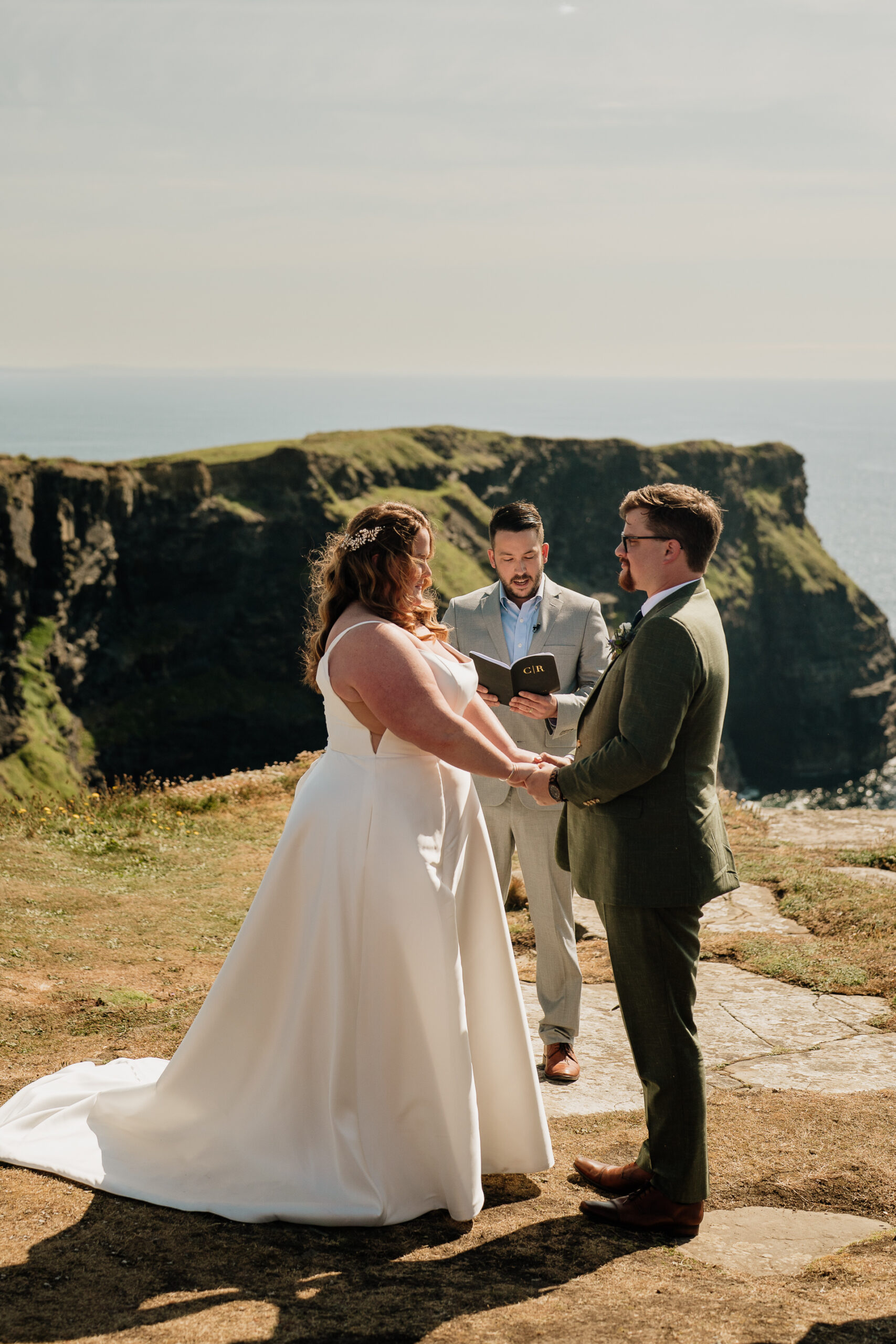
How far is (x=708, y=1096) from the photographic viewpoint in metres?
4.64

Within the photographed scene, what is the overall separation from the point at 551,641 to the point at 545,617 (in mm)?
131

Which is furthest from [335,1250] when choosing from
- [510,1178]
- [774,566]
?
[774,566]

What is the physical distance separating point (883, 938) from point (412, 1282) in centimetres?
469

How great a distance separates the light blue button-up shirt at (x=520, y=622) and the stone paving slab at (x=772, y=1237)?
2.82 m

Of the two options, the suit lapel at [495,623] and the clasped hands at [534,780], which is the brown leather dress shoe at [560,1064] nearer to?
the clasped hands at [534,780]

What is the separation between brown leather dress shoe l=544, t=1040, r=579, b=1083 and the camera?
4844 mm

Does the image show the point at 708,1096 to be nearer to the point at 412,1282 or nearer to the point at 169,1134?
the point at 412,1282

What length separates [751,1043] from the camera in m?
5.30

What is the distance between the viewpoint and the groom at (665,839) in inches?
137

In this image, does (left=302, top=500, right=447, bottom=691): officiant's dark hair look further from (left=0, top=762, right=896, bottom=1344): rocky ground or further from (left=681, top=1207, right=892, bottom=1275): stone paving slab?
(left=681, top=1207, right=892, bottom=1275): stone paving slab

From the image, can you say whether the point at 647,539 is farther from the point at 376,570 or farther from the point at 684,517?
the point at 376,570

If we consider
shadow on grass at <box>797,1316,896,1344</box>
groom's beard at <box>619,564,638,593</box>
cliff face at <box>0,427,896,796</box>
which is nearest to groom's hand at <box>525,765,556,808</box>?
groom's beard at <box>619,564,638,593</box>

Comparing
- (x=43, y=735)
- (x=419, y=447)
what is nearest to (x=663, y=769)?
(x=43, y=735)

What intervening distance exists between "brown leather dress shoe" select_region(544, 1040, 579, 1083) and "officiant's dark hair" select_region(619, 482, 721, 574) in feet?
8.26
